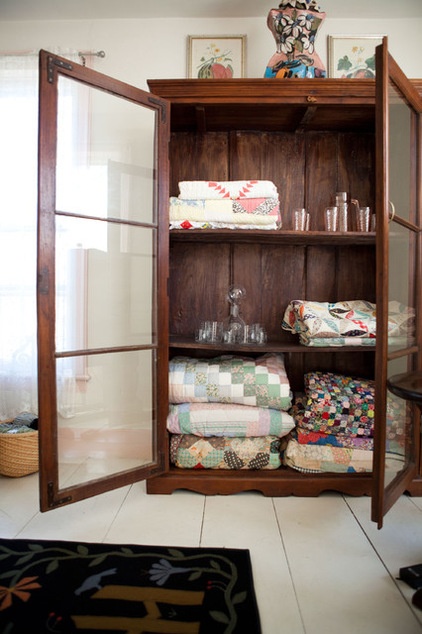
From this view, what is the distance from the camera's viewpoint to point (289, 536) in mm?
1752

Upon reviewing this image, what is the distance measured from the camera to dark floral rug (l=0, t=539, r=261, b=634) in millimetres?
1259

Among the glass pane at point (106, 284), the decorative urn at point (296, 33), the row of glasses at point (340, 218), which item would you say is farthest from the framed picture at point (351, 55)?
the glass pane at point (106, 284)

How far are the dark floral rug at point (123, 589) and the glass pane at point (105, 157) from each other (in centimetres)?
131

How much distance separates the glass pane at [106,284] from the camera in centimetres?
187

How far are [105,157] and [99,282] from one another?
0.55m

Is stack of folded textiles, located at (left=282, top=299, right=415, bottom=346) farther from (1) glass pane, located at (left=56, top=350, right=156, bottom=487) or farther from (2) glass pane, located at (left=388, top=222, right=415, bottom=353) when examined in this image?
(1) glass pane, located at (left=56, top=350, right=156, bottom=487)

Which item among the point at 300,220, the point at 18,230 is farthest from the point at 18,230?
the point at 300,220

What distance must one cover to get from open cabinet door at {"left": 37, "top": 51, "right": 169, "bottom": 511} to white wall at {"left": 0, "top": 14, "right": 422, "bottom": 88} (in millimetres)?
728

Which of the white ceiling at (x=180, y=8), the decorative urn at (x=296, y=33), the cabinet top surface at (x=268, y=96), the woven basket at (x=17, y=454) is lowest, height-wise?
the woven basket at (x=17, y=454)

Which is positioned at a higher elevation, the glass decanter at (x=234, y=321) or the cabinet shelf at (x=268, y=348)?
the glass decanter at (x=234, y=321)

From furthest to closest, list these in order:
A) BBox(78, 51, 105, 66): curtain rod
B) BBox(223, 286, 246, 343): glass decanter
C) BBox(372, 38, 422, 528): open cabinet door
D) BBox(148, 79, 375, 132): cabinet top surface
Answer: BBox(78, 51, 105, 66): curtain rod
BBox(223, 286, 246, 343): glass decanter
BBox(148, 79, 375, 132): cabinet top surface
BBox(372, 38, 422, 528): open cabinet door

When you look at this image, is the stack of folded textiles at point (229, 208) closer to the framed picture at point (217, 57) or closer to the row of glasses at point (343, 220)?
the row of glasses at point (343, 220)

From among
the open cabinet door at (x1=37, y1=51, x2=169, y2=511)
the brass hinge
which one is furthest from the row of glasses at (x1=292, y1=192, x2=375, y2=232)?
the brass hinge

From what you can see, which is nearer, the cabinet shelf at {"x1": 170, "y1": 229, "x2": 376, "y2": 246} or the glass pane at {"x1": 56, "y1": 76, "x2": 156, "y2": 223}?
the glass pane at {"x1": 56, "y1": 76, "x2": 156, "y2": 223}
